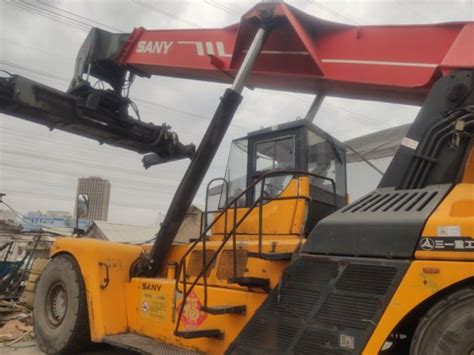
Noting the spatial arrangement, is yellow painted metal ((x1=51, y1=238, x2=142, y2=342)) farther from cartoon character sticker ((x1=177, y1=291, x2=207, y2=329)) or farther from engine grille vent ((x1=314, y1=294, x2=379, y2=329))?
engine grille vent ((x1=314, y1=294, x2=379, y2=329))

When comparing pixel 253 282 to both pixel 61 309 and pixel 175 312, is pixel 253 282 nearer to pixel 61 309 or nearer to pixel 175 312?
pixel 175 312

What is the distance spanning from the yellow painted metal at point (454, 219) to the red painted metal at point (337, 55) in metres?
1.14

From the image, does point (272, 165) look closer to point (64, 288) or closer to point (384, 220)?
point (384, 220)

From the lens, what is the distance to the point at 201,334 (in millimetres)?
4551

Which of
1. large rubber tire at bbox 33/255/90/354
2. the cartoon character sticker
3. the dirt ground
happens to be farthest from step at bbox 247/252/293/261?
the dirt ground

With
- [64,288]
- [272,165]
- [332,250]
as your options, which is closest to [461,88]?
[332,250]

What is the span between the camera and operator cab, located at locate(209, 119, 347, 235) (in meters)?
5.16

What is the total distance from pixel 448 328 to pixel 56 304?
18.1 ft

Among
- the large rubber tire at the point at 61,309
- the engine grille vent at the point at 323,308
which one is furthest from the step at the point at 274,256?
the large rubber tire at the point at 61,309

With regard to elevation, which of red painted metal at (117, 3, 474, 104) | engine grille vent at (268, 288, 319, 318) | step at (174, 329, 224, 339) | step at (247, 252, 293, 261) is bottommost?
step at (174, 329, 224, 339)

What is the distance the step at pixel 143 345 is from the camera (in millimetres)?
5043

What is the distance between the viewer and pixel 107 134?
6684 millimetres

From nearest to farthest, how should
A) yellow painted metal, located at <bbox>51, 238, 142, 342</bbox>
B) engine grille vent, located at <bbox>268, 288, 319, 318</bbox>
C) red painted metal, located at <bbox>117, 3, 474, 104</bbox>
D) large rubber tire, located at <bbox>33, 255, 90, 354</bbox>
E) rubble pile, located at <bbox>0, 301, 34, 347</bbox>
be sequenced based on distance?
engine grille vent, located at <bbox>268, 288, 319, 318</bbox> < red painted metal, located at <bbox>117, 3, 474, 104</bbox> < yellow painted metal, located at <bbox>51, 238, 142, 342</bbox> < large rubber tire, located at <bbox>33, 255, 90, 354</bbox> < rubble pile, located at <bbox>0, 301, 34, 347</bbox>

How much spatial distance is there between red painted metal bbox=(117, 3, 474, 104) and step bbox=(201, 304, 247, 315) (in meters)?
2.45
